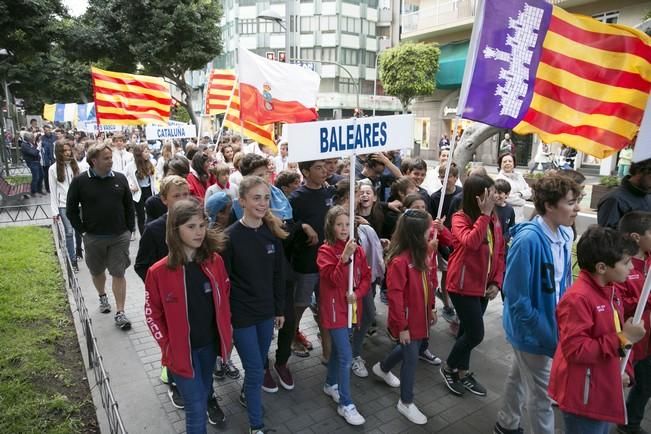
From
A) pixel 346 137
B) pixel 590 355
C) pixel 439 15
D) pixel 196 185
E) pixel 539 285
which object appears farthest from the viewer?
pixel 439 15

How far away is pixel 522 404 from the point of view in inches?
147

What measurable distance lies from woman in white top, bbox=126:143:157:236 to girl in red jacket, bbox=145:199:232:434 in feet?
20.9

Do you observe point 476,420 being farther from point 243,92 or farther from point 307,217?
point 243,92

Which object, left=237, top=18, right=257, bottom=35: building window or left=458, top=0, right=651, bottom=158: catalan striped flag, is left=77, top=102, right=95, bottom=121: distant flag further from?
left=237, top=18, right=257, bottom=35: building window

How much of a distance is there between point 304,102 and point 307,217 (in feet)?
12.4

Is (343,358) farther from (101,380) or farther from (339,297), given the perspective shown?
(101,380)

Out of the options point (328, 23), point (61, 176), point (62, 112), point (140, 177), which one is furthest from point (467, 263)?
point (328, 23)

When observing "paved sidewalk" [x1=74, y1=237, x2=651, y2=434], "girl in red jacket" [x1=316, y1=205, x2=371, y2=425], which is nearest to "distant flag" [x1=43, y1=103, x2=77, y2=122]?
"paved sidewalk" [x1=74, y1=237, x2=651, y2=434]

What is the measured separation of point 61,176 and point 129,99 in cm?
365

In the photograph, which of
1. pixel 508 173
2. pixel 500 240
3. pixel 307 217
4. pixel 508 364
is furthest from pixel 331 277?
pixel 508 173

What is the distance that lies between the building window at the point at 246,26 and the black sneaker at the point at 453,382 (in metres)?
53.2

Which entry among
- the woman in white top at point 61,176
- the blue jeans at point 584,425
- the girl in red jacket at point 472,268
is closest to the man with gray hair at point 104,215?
the woman in white top at point 61,176

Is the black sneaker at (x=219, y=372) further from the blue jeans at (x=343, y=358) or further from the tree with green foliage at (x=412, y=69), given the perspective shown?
the tree with green foliage at (x=412, y=69)

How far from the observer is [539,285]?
3.21 meters
